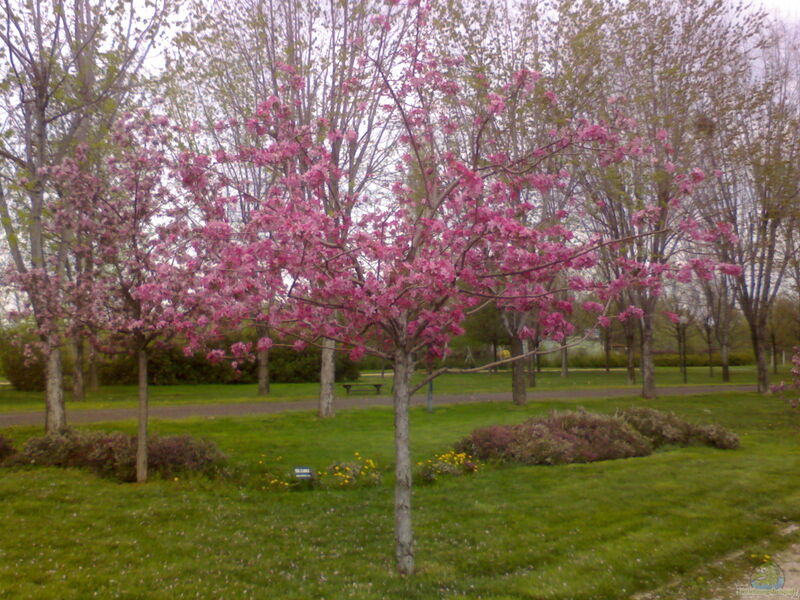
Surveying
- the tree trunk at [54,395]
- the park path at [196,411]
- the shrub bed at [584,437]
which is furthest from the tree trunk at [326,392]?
the tree trunk at [54,395]

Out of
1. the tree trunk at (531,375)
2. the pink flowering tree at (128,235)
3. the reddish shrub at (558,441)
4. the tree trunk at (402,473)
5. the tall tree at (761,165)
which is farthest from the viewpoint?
the tree trunk at (531,375)

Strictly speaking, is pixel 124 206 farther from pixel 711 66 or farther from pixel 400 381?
pixel 711 66

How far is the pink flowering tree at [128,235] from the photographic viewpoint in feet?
28.0

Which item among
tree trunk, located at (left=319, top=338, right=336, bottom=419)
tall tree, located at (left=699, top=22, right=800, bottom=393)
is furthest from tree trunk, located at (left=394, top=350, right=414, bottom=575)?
tall tree, located at (left=699, top=22, right=800, bottom=393)

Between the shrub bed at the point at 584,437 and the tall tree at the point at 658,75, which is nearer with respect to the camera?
the shrub bed at the point at 584,437

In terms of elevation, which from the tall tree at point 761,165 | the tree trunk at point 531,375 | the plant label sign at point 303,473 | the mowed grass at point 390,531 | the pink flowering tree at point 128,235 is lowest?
the tree trunk at point 531,375

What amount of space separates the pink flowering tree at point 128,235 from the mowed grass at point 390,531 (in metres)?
1.98

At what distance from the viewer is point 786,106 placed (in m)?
23.6

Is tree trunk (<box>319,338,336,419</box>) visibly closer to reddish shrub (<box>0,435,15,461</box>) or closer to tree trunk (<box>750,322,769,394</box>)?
reddish shrub (<box>0,435,15,461</box>)

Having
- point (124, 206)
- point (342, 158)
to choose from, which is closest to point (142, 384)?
point (124, 206)

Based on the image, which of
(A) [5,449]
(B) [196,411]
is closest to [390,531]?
(A) [5,449]

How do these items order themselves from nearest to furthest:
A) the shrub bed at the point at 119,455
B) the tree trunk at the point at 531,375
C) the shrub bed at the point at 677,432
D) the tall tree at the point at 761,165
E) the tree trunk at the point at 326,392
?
the shrub bed at the point at 119,455
the shrub bed at the point at 677,432
the tree trunk at the point at 326,392
the tall tree at the point at 761,165
the tree trunk at the point at 531,375

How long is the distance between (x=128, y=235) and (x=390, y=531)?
5774mm

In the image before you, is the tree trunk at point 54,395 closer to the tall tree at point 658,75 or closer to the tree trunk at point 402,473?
the tree trunk at point 402,473
